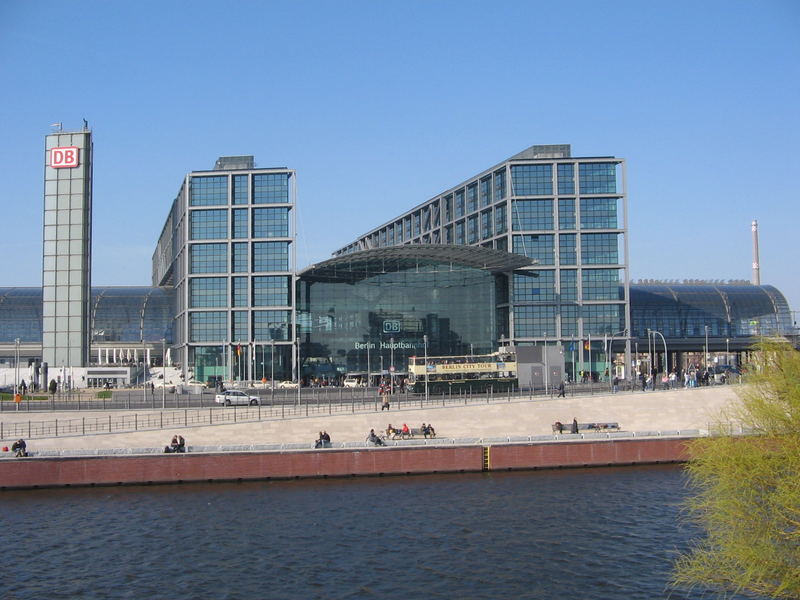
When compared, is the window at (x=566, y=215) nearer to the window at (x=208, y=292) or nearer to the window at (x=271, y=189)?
the window at (x=271, y=189)

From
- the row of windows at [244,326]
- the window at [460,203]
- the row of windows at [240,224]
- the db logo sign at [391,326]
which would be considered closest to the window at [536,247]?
the db logo sign at [391,326]

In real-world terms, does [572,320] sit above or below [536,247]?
below

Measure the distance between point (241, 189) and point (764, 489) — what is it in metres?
96.5

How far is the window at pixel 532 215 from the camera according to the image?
380ft

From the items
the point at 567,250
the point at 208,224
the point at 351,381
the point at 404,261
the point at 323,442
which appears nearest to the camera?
→ the point at 323,442

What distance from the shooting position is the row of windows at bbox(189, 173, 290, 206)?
112 meters

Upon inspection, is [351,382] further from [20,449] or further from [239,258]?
[20,449]

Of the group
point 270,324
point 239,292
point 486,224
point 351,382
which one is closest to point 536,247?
point 486,224

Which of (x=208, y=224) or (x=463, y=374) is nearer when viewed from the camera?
(x=463, y=374)

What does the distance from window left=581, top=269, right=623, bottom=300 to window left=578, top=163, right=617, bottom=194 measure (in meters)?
10.9

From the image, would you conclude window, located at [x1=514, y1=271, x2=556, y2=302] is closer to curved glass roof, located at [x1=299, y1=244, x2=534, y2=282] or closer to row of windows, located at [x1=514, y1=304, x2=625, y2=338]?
row of windows, located at [x1=514, y1=304, x2=625, y2=338]

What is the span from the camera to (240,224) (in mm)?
112250

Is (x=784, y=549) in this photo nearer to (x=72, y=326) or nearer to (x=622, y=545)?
(x=622, y=545)

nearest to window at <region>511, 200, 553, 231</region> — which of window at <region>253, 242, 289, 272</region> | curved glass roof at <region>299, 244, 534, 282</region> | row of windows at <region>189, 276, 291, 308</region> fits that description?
curved glass roof at <region>299, 244, 534, 282</region>
